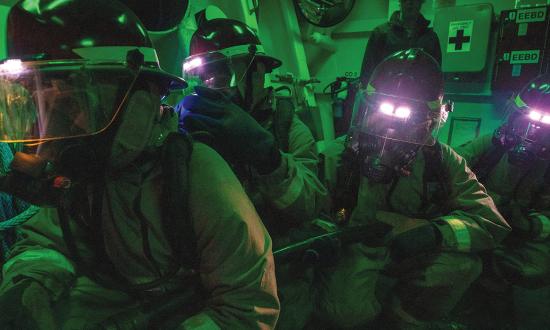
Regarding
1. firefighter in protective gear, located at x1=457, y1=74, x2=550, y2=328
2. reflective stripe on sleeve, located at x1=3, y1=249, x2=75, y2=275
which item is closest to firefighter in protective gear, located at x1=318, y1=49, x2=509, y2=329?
firefighter in protective gear, located at x1=457, y1=74, x2=550, y2=328

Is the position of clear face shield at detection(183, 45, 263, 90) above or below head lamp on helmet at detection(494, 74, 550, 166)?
above

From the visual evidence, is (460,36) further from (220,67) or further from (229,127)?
(229,127)

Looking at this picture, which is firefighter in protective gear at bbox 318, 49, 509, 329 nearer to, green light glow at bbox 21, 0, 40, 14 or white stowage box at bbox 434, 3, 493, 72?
green light glow at bbox 21, 0, 40, 14

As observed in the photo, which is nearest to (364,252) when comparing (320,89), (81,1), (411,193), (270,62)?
(411,193)

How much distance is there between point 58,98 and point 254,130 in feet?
2.52

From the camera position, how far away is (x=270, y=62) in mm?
2412

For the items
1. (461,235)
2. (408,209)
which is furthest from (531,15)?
(461,235)

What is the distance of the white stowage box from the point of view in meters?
4.18

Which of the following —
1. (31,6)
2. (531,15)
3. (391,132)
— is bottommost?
(391,132)

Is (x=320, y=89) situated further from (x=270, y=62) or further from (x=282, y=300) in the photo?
(x=282, y=300)

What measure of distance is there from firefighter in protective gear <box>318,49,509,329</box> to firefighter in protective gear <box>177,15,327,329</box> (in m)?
0.28

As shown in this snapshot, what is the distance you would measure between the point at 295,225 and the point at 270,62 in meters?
1.15

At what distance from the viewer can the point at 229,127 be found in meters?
1.55

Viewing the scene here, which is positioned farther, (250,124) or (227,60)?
(227,60)
